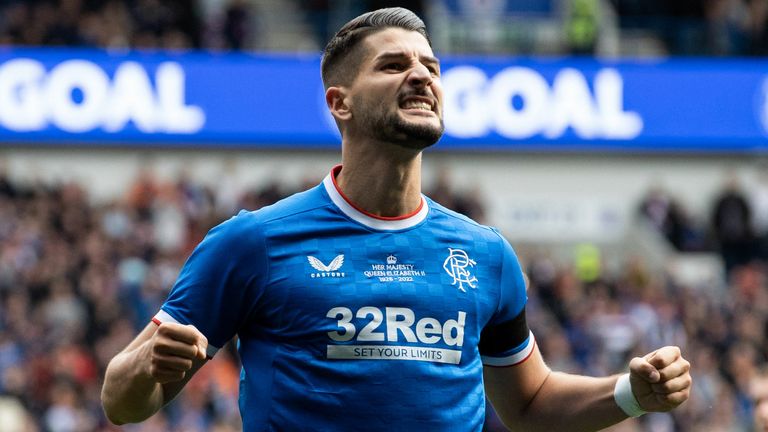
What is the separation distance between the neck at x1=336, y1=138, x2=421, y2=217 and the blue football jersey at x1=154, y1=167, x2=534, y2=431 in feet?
0.13

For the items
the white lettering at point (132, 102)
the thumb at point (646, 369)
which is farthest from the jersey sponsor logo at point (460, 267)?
the white lettering at point (132, 102)

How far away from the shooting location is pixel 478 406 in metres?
3.89

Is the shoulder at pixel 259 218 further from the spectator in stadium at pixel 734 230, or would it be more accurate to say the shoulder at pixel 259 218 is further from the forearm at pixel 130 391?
the spectator in stadium at pixel 734 230

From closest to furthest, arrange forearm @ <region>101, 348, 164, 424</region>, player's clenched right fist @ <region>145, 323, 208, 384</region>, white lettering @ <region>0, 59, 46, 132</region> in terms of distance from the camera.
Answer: player's clenched right fist @ <region>145, 323, 208, 384</region>
forearm @ <region>101, 348, 164, 424</region>
white lettering @ <region>0, 59, 46, 132</region>

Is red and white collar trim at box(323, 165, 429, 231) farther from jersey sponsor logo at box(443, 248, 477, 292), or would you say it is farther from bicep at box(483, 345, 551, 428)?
bicep at box(483, 345, 551, 428)

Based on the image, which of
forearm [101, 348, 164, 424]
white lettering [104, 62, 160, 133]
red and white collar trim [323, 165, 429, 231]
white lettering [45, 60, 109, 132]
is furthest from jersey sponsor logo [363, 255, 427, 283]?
white lettering [45, 60, 109, 132]

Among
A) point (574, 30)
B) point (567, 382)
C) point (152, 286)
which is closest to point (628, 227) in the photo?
point (574, 30)

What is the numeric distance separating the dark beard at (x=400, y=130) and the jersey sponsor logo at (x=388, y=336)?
1.49ft

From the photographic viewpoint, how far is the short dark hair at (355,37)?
407 cm

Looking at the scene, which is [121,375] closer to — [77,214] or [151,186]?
[77,214]

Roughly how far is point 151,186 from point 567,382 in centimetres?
1375

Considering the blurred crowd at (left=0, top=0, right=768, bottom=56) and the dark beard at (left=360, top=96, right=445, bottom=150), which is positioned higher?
the dark beard at (left=360, top=96, right=445, bottom=150)

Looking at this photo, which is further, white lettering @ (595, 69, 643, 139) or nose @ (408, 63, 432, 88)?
white lettering @ (595, 69, 643, 139)

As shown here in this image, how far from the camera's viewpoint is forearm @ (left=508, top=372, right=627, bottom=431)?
13.5 feet
